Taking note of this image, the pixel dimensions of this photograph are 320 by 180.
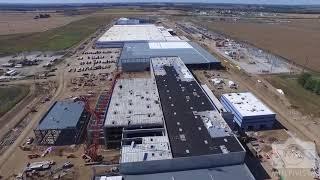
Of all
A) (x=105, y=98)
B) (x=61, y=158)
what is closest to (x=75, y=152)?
(x=61, y=158)

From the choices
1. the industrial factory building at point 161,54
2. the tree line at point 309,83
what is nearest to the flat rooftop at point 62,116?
the industrial factory building at point 161,54

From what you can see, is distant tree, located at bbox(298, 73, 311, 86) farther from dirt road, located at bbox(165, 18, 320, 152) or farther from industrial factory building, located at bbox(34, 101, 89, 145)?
industrial factory building, located at bbox(34, 101, 89, 145)

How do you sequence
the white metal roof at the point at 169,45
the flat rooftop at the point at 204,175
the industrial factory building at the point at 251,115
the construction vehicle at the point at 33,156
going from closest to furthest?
the flat rooftop at the point at 204,175 → the construction vehicle at the point at 33,156 → the industrial factory building at the point at 251,115 → the white metal roof at the point at 169,45

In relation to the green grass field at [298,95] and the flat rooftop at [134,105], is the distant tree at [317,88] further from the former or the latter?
the flat rooftop at [134,105]

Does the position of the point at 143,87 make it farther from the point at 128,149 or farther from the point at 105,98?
the point at 128,149

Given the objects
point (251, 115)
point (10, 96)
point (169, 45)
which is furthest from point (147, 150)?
point (169, 45)

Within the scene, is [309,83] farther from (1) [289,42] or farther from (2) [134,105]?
(1) [289,42]
